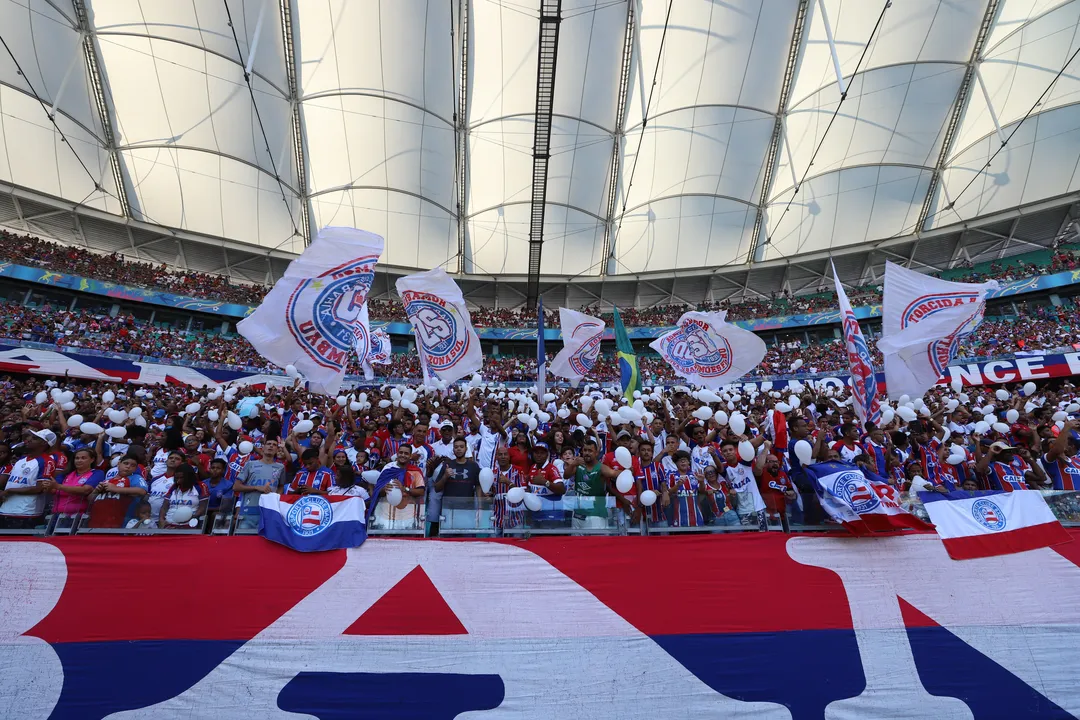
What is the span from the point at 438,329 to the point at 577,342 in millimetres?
5560

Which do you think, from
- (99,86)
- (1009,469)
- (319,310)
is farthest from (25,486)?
(99,86)

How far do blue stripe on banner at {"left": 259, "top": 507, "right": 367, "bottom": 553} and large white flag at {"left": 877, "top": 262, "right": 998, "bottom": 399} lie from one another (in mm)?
7745

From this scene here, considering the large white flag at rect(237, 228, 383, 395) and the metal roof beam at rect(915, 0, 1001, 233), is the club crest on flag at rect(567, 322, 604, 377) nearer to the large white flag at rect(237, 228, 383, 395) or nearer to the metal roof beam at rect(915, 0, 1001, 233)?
the large white flag at rect(237, 228, 383, 395)

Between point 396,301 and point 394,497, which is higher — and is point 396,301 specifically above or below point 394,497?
above

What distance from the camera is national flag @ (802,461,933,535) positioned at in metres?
5.74

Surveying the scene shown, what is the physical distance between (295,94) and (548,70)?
1038 centimetres

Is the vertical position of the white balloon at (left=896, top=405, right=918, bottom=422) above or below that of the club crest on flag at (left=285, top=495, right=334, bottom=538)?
above

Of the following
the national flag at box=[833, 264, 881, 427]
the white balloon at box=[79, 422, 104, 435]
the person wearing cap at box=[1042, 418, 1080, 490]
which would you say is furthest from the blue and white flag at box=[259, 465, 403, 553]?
the person wearing cap at box=[1042, 418, 1080, 490]

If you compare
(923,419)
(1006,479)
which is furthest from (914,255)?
(1006,479)

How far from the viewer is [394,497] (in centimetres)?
573

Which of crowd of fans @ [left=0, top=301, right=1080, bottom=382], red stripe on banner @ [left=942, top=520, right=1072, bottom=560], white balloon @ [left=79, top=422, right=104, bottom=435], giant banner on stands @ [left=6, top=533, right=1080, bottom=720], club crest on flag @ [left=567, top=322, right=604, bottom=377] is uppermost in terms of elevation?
crowd of fans @ [left=0, top=301, right=1080, bottom=382]

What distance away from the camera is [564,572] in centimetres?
552

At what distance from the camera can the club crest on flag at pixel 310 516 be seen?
5.48 m

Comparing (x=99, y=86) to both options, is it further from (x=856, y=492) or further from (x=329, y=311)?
(x=856, y=492)
